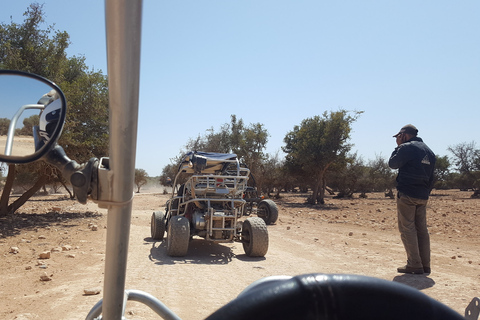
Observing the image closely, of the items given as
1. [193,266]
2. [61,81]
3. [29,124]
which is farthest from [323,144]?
[29,124]

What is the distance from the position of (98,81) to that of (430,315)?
54.8ft

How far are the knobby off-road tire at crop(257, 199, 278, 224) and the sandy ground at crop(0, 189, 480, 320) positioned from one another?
1.94 meters

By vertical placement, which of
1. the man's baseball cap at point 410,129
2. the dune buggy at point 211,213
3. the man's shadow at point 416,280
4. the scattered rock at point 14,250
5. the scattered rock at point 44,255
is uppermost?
the man's baseball cap at point 410,129

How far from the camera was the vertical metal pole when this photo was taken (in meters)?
0.99

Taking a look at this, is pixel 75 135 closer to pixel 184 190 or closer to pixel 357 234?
pixel 184 190

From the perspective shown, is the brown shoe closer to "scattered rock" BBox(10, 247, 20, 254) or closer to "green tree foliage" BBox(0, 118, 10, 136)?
"green tree foliage" BBox(0, 118, 10, 136)

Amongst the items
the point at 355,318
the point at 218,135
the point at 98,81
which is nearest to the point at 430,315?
the point at 355,318

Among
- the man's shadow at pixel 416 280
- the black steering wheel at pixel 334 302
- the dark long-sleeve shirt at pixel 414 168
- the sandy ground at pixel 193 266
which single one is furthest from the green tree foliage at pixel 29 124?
the dark long-sleeve shirt at pixel 414 168

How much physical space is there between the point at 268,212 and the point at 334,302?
14.1 metres

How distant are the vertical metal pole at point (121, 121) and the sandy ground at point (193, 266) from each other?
10.5 feet

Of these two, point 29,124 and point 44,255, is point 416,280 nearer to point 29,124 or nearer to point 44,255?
point 29,124

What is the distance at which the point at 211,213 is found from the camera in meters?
7.50

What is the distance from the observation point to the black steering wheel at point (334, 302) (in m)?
0.68

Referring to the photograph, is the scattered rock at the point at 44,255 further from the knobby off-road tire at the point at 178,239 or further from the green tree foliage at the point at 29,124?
the green tree foliage at the point at 29,124
